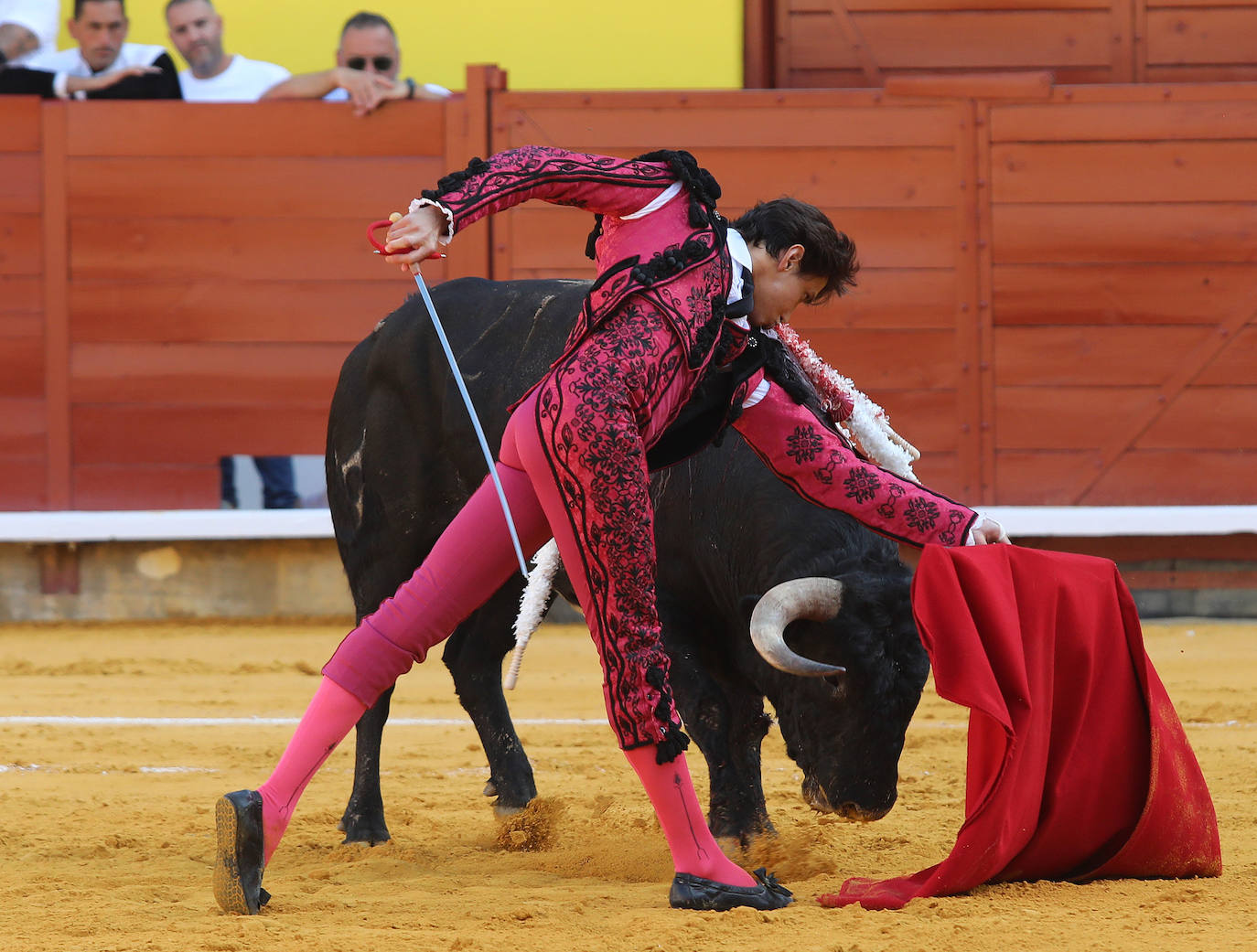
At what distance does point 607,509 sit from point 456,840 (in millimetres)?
1210

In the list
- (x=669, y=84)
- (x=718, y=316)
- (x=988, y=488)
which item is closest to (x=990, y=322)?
(x=988, y=488)

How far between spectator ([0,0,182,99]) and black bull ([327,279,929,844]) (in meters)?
3.62

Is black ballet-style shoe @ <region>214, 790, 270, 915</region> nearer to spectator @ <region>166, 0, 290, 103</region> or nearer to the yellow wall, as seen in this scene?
spectator @ <region>166, 0, 290, 103</region>

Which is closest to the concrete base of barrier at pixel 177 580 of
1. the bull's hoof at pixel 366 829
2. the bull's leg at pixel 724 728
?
the bull's hoof at pixel 366 829

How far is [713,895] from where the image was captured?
89.1 inches

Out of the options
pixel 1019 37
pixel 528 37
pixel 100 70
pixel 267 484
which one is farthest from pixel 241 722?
pixel 1019 37

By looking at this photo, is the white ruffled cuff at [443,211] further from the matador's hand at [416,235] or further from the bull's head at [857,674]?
the bull's head at [857,674]

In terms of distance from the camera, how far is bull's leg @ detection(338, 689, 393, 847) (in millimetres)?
3137

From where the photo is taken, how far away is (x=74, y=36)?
6.95 m

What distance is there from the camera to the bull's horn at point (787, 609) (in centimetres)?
252

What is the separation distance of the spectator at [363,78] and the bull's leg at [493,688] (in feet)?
11.9

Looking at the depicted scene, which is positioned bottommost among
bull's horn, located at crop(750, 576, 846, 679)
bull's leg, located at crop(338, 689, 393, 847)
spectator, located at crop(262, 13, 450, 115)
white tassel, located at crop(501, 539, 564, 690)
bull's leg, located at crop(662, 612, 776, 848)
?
bull's leg, located at crop(338, 689, 393, 847)

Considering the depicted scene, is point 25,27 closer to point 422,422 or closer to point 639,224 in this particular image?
point 422,422

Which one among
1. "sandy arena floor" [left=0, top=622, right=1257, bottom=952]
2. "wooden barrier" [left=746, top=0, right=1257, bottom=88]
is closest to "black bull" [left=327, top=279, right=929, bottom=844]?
"sandy arena floor" [left=0, top=622, right=1257, bottom=952]
